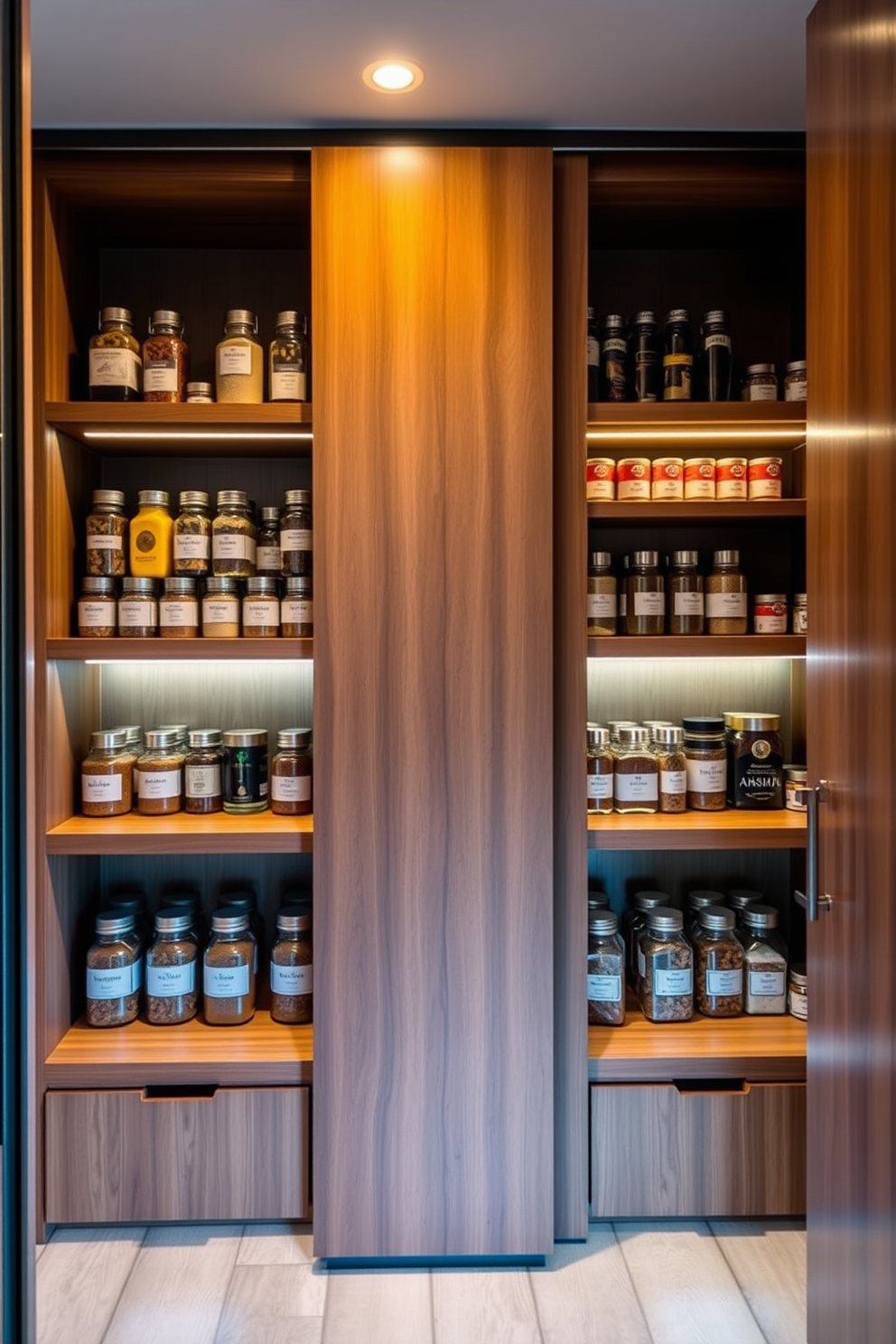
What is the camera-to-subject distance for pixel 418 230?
1.80 metres

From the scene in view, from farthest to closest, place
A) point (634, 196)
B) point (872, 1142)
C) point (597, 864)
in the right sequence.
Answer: point (597, 864)
point (634, 196)
point (872, 1142)

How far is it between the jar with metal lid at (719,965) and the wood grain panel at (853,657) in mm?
562

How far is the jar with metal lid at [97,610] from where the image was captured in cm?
197

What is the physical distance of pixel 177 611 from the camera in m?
1.97

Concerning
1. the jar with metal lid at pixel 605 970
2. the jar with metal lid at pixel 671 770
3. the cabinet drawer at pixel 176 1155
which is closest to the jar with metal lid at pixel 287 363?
the jar with metal lid at pixel 671 770

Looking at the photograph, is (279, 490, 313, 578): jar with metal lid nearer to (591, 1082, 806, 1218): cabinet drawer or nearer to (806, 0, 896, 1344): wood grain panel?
(806, 0, 896, 1344): wood grain panel

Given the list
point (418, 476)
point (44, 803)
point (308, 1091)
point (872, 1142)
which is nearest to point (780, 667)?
point (418, 476)

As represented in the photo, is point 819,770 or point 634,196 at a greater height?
point 634,196

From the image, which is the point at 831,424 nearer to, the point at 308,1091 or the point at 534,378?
the point at 534,378

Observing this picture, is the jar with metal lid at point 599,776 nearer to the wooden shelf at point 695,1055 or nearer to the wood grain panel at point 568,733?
the wood grain panel at point 568,733

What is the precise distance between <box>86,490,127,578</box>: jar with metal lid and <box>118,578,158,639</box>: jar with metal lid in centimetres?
5

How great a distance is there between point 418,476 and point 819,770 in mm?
926

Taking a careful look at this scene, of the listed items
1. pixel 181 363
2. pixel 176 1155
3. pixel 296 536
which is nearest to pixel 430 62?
pixel 181 363

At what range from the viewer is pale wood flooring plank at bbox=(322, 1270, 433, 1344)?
1647mm
